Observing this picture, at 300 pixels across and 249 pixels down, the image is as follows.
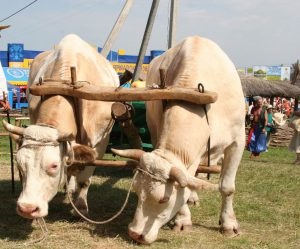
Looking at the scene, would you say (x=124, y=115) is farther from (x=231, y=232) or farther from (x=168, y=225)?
(x=231, y=232)

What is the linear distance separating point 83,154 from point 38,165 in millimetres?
622

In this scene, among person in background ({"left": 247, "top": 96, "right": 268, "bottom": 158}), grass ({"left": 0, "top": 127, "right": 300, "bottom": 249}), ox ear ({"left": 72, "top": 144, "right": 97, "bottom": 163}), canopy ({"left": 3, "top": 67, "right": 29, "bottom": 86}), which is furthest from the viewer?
canopy ({"left": 3, "top": 67, "right": 29, "bottom": 86})

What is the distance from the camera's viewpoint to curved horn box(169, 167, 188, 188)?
14.6 ft

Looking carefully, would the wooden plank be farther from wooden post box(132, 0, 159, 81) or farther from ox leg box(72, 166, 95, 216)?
wooden post box(132, 0, 159, 81)

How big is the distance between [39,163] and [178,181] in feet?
4.12

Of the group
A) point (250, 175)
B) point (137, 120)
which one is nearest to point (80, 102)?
point (137, 120)

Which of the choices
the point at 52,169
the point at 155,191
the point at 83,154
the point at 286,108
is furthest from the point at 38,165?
the point at 286,108

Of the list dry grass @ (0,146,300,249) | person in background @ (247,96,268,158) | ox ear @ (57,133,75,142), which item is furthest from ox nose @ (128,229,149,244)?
person in background @ (247,96,268,158)

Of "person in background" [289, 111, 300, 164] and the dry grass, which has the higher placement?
the dry grass

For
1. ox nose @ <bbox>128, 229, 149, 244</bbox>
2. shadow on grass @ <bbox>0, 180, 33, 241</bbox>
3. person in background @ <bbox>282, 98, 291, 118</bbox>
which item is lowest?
person in background @ <bbox>282, 98, 291, 118</bbox>

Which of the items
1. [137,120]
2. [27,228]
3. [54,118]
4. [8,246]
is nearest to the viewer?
[8,246]

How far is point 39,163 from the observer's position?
4707 millimetres

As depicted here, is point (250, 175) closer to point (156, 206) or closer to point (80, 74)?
point (80, 74)

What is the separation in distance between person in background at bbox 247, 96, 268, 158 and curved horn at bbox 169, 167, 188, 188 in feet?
33.6
